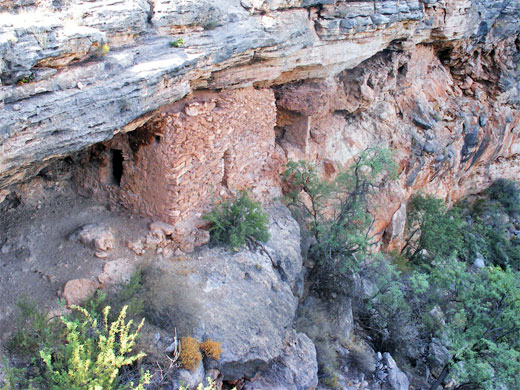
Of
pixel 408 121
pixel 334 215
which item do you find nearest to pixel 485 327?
pixel 334 215

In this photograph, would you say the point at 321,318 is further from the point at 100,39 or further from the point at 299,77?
the point at 100,39

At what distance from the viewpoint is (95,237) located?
5582mm

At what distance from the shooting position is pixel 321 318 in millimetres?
6945

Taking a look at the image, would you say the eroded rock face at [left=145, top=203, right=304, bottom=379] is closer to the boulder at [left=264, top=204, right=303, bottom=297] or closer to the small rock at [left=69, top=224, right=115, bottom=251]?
the boulder at [left=264, top=204, right=303, bottom=297]

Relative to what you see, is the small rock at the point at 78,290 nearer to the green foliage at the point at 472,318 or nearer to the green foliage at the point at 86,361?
the green foliage at the point at 86,361

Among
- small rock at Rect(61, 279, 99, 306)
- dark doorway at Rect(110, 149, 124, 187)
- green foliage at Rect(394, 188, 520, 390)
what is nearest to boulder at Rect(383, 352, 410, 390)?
green foliage at Rect(394, 188, 520, 390)

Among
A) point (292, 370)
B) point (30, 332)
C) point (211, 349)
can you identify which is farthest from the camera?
point (292, 370)

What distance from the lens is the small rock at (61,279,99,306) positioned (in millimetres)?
4895

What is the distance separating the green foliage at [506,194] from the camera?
14.5 meters

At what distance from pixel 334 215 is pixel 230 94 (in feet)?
10.9

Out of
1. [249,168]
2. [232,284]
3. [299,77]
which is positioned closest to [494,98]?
[299,77]

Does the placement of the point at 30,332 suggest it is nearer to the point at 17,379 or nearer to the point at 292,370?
the point at 17,379

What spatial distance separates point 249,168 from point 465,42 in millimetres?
7689

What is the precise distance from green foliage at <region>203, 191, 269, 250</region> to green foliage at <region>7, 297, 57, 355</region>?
7.83 ft
